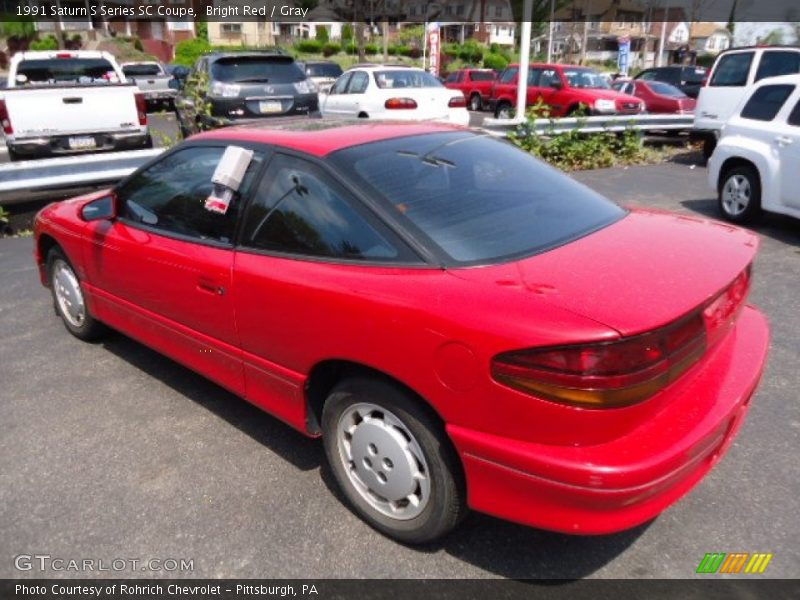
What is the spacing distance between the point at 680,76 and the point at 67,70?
54.0 feet

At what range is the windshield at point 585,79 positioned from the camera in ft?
49.6

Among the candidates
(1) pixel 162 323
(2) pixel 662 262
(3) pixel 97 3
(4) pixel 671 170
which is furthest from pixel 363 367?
(3) pixel 97 3

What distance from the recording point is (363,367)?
252 cm

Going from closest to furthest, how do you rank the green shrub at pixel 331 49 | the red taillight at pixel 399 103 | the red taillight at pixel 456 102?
1. the red taillight at pixel 399 103
2. the red taillight at pixel 456 102
3. the green shrub at pixel 331 49

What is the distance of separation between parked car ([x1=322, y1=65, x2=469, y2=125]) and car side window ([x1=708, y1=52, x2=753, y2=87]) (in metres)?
4.66

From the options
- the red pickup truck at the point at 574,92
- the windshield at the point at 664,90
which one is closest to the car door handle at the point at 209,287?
the red pickup truck at the point at 574,92

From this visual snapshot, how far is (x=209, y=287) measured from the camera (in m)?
3.02

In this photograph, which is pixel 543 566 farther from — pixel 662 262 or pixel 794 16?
pixel 794 16

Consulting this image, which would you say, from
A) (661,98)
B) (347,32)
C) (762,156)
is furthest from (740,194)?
(347,32)

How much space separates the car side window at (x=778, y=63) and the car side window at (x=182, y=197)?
1097 cm

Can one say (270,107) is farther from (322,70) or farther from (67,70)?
(322,70)

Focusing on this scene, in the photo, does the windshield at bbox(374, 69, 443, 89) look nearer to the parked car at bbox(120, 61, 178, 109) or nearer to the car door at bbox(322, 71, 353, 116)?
the car door at bbox(322, 71, 353, 116)

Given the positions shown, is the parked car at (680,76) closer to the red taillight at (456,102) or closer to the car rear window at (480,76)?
the car rear window at (480,76)

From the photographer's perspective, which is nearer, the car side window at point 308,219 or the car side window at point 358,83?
the car side window at point 308,219
